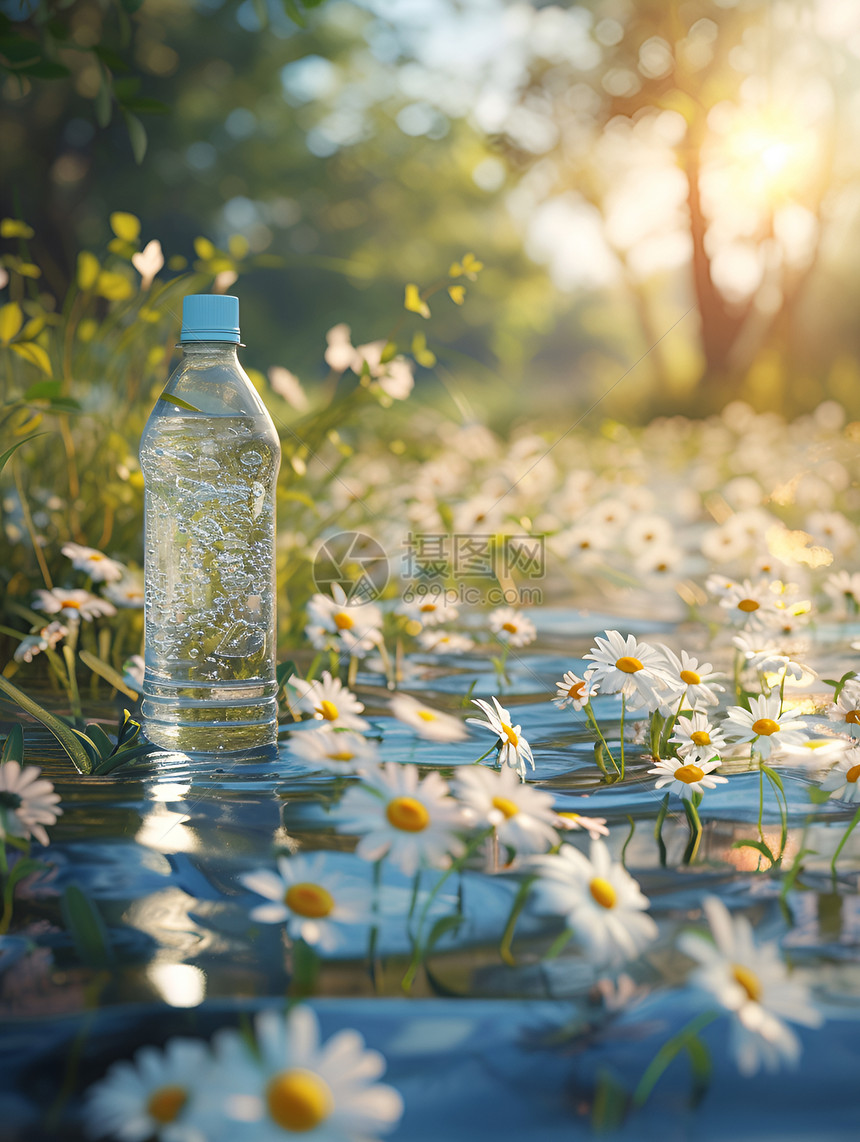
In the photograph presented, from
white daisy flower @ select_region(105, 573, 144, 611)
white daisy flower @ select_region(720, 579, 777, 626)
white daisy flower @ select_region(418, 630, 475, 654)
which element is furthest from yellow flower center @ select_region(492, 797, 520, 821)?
white daisy flower @ select_region(105, 573, 144, 611)

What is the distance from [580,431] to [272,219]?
10.8 meters

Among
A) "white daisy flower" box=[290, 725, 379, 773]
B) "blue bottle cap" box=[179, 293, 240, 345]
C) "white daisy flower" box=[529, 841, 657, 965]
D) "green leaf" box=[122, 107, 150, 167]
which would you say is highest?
"green leaf" box=[122, 107, 150, 167]

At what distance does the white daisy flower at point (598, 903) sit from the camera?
86cm

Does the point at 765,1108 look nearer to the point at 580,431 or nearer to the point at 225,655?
the point at 225,655

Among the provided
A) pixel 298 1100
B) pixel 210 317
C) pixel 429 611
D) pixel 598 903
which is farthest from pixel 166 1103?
pixel 429 611

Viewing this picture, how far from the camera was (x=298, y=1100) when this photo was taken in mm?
684

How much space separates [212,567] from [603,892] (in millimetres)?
1022

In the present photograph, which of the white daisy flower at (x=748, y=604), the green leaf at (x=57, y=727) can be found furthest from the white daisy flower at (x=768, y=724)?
the green leaf at (x=57, y=727)

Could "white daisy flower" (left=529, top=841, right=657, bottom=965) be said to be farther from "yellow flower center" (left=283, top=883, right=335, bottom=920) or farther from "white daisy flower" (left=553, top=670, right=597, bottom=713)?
"white daisy flower" (left=553, top=670, right=597, bottom=713)

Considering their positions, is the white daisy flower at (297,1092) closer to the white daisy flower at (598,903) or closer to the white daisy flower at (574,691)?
the white daisy flower at (598,903)

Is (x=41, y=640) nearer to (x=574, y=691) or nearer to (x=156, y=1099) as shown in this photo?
(x=574, y=691)

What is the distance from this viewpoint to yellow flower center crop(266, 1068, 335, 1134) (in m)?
0.67

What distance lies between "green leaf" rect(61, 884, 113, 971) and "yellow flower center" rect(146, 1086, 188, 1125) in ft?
0.88

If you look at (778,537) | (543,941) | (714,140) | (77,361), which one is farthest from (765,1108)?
(714,140)
